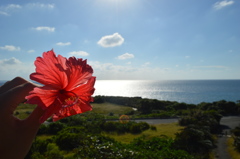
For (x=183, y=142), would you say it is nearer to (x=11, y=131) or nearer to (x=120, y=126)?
(x=120, y=126)

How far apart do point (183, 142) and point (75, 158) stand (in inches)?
243

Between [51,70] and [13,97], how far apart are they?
0.22 meters

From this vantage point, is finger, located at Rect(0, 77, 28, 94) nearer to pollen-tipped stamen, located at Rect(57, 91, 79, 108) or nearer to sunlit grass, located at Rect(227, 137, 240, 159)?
pollen-tipped stamen, located at Rect(57, 91, 79, 108)

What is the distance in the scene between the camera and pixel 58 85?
0.90m

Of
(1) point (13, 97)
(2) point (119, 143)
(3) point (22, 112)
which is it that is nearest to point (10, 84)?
(1) point (13, 97)

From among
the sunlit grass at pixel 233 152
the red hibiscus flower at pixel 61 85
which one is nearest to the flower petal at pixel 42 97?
the red hibiscus flower at pixel 61 85

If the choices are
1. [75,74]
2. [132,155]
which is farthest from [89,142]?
[75,74]

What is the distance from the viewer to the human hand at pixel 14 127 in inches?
30.5

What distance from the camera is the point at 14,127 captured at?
0.80m

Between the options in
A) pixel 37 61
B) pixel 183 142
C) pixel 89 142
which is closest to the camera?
pixel 37 61

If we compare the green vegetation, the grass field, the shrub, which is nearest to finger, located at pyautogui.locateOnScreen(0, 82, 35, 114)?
the green vegetation

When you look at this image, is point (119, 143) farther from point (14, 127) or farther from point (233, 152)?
point (14, 127)

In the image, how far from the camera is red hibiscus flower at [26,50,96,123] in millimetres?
832

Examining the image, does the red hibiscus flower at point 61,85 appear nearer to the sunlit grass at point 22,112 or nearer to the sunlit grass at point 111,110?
the sunlit grass at point 22,112
